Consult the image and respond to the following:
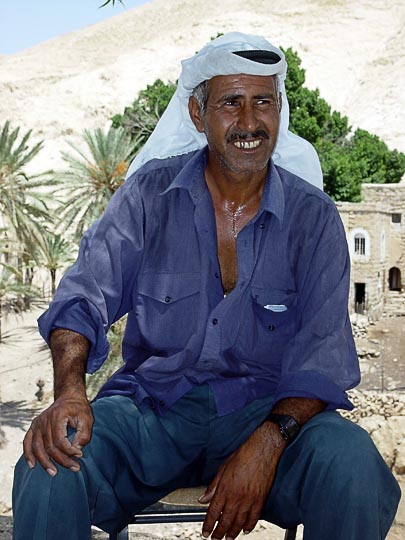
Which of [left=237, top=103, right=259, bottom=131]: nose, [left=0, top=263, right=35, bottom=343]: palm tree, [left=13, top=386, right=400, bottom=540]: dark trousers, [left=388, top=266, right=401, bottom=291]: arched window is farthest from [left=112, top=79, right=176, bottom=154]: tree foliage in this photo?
[left=13, top=386, right=400, bottom=540]: dark trousers

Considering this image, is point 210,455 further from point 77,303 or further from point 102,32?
point 102,32

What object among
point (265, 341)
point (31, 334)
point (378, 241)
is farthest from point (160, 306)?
point (378, 241)

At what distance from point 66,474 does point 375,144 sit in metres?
32.9

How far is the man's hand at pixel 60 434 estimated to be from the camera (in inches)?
71.8

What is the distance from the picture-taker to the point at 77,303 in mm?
2105

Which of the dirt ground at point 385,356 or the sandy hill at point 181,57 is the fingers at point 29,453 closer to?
the dirt ground at point 385,356

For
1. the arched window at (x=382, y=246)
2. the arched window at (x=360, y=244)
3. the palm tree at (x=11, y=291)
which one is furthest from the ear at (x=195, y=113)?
the arched window at (x=382, y=246)

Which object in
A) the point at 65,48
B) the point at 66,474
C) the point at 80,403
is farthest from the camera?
the point at 65,48

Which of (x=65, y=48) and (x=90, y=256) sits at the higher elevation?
(x=65, y=48)

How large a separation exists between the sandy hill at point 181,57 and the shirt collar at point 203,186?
118 ft

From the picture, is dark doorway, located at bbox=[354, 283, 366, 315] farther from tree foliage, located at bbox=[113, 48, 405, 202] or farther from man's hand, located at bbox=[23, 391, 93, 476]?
man's hand, located at bbox=[23, 391, 93, 476]

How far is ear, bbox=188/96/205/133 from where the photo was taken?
7.95 ft

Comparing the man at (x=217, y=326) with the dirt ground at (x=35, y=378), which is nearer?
the man at (x=217, y=326)

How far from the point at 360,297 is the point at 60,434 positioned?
26.9 m
